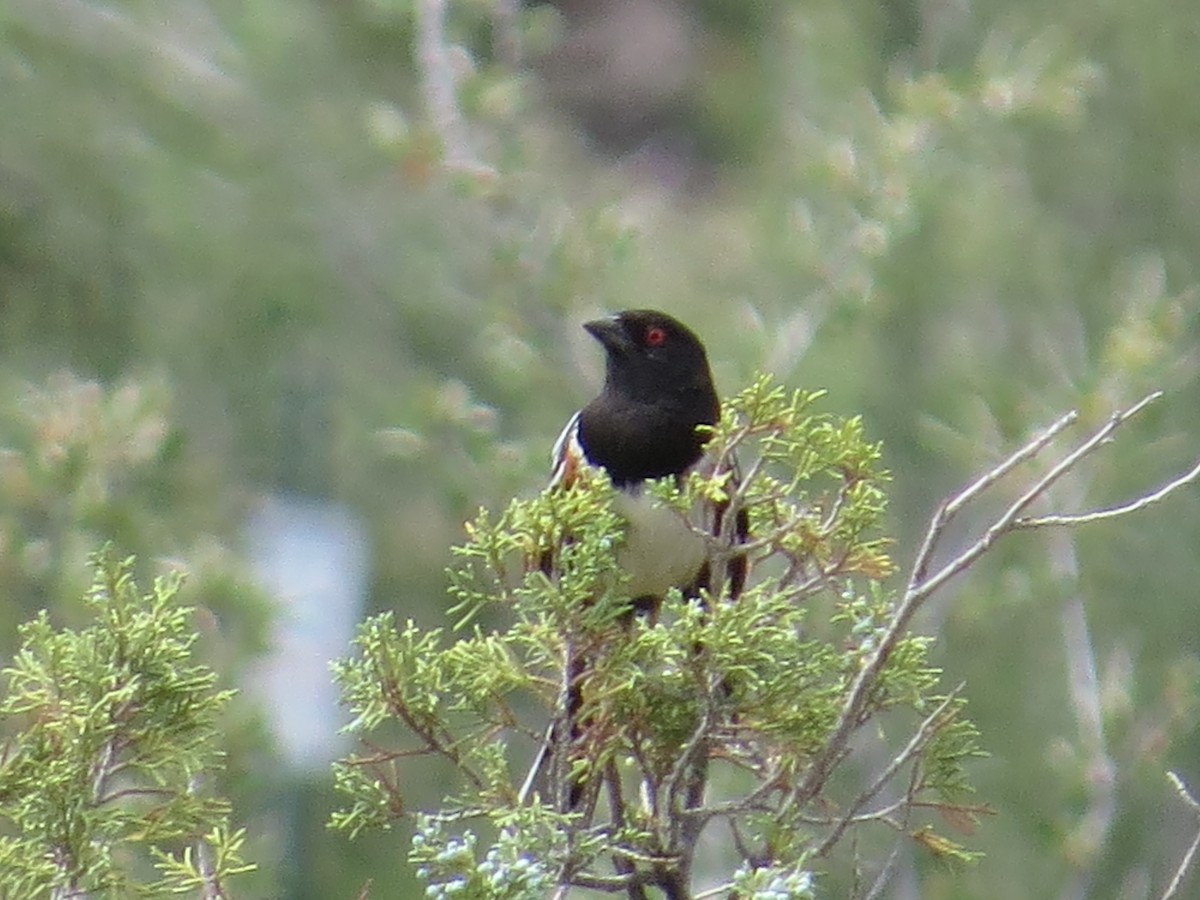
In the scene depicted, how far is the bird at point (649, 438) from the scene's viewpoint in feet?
11.1

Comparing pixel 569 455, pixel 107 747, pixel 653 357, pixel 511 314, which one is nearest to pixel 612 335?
pixel 653 357

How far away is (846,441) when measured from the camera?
261 cm

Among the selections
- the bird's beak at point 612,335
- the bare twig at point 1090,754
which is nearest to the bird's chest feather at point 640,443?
the bird's beak at point 612,335

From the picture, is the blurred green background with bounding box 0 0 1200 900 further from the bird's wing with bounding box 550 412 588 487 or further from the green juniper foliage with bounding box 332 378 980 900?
the green juniper foliage with bounding box 332 378 980 900

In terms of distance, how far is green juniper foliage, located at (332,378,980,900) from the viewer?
247cm

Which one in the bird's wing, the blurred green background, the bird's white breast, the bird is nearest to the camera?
the bird's white breast

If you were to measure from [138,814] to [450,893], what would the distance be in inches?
17.9

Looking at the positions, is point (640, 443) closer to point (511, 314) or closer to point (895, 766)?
point (895, 766)

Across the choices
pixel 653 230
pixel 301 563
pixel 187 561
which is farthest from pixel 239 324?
pixel 187 561

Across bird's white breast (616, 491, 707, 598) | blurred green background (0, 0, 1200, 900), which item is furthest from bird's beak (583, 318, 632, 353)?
blurred green background (0, 0, 1200, 900)

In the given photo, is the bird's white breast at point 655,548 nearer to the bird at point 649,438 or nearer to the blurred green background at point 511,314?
the bird at point 649,438

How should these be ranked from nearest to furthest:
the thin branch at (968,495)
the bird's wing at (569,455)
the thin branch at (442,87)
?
the thin branch at (968,495)
the bird's wing at (569,455)
the thin branch at (442,87)

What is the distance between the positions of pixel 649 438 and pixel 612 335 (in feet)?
0.93

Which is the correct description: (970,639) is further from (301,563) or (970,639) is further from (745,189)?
(745,189)
